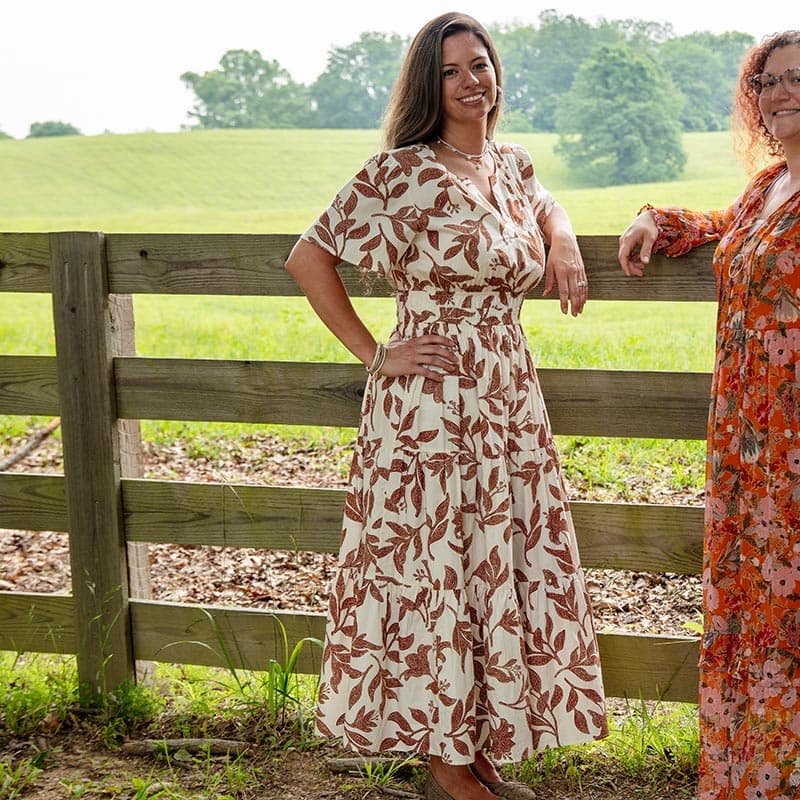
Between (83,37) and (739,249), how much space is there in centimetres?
4888

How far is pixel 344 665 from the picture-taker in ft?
9.83

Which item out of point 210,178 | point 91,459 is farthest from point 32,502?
point 210,178

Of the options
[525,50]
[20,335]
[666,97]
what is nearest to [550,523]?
[20,335]

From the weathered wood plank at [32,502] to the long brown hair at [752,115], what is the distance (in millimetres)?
2608

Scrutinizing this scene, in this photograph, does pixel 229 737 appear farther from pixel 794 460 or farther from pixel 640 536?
pixel 794 460

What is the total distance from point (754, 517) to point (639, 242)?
88 cm

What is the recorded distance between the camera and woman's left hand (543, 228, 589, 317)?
2.97 meters

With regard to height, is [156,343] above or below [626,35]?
below

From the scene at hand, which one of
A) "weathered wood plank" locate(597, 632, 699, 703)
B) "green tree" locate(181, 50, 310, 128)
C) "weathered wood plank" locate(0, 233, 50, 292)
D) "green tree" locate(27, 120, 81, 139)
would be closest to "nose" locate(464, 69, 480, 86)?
"weathered wood plank" locate(0, 233, 50, 292)

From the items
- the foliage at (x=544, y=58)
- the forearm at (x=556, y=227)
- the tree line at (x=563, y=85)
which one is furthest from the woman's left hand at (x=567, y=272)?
the foliage at (x=544, y=58)

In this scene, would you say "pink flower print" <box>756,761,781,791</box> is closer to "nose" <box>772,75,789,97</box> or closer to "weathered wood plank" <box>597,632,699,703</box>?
"weathered wood plank" <box>597,632,699,703</box>

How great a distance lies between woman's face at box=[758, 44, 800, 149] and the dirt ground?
2.00m

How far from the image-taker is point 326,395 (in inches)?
135

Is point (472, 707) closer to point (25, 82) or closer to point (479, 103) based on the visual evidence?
point (479, 103)
